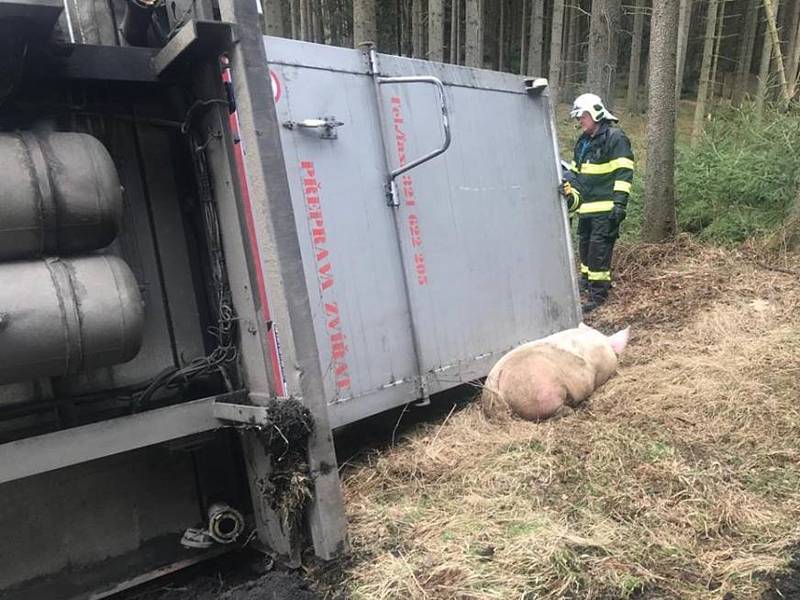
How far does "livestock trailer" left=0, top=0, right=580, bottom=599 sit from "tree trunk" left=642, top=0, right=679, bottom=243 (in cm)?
502

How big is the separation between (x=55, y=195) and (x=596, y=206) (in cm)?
537

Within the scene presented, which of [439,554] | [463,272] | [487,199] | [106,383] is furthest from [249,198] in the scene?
[487,199]

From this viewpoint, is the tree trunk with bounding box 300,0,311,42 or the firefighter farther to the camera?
the tree trunk with bounding box 300,0,311,42

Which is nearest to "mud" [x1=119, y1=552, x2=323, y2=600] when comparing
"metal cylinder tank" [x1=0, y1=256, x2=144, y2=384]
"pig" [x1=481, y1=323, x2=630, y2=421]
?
"metal cylinder tank" [x1=0, y1=256, x2=144, y2=384]

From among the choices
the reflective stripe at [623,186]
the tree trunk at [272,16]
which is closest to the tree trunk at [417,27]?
the tree trunk at [272,16]

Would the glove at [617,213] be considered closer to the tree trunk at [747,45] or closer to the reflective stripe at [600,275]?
the reflective stripe at [600,275]

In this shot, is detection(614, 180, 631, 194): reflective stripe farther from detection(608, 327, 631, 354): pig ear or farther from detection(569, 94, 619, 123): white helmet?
detection(608, 327, 631, 354): pig ear

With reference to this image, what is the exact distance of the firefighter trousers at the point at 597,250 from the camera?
655 cm

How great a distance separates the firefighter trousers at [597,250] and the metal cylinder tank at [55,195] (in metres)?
5.09

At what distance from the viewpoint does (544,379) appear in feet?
13.3

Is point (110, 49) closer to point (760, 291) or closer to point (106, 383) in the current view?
point (106, 383)

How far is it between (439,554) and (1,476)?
5.48 feet

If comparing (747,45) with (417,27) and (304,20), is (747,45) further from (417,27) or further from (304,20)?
(304,20)

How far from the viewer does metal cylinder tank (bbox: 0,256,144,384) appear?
2.25m
